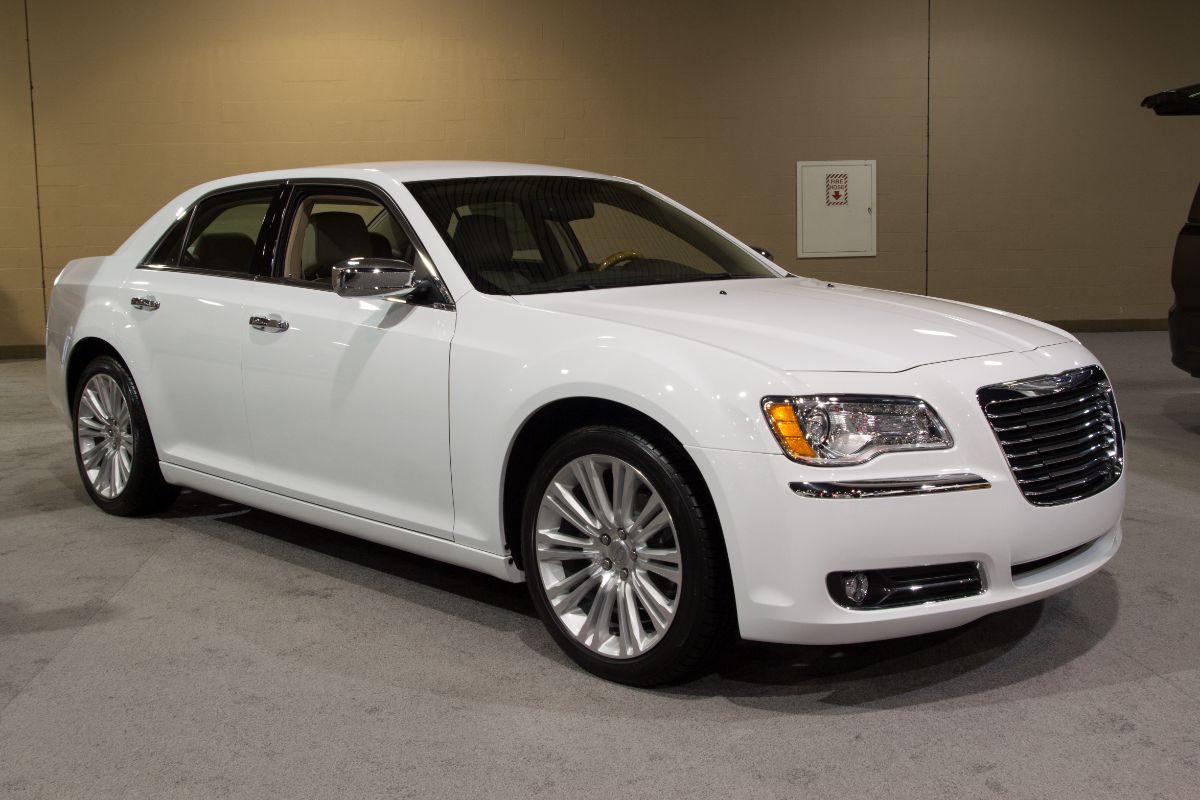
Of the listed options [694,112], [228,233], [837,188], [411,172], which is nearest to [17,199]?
[694,112]

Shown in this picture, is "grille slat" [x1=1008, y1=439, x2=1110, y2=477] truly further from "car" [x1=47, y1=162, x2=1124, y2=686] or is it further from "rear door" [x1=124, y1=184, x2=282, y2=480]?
"rear door" [x1=124, y1=184, x2=282, y2=480]

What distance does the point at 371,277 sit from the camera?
3393 mm

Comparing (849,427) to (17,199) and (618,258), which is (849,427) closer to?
(618,258)

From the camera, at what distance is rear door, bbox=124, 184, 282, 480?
416 centimetres

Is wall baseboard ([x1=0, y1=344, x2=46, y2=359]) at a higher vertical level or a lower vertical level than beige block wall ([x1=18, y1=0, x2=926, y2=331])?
lower

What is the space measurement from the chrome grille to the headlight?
0.64 feet

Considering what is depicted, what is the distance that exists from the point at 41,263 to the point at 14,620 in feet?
27.3

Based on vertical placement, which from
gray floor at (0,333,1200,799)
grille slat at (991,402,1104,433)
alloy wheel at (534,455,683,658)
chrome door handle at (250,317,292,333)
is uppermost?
chrome door handle at (250,317,292,333)

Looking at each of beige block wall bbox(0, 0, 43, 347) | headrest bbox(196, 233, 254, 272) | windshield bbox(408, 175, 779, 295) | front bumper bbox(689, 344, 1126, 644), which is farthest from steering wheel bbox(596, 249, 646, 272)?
beige block wall bbox(0, 0, 43, 347)

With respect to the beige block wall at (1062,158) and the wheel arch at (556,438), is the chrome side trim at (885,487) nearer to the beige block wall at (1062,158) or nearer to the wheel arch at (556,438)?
the wheel arch at (556,438)

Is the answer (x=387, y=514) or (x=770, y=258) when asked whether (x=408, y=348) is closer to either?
(x=387, y=514)

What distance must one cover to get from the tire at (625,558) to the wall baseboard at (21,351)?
9325 mm

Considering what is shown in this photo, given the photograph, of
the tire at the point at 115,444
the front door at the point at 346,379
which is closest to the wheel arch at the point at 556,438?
the front door at the point at 346,379

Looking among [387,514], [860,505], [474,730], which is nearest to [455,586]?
[387,514]
